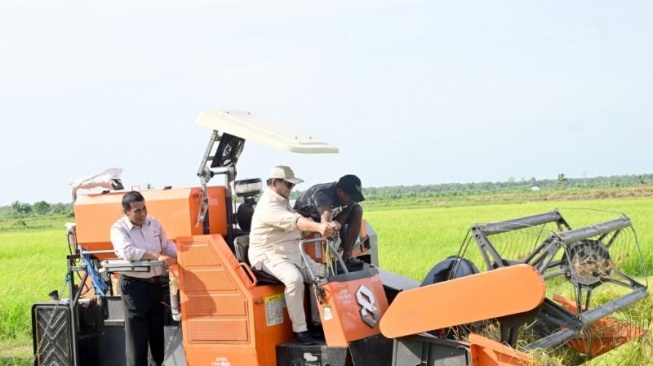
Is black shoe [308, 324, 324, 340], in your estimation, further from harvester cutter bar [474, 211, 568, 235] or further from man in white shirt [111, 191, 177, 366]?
harvester cutter bar [474, 211, 568, 235]

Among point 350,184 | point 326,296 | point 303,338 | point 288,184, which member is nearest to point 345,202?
point 350,184

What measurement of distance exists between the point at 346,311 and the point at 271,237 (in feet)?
2.78

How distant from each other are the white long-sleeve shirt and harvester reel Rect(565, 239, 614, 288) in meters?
3.06

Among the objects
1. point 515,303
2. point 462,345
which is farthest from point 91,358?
point 515,303

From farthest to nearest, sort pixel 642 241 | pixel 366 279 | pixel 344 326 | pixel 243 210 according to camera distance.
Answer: pixel 642 241
pixel 243 210
pixel 366 279
pixel 344 326

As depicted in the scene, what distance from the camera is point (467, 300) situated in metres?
5.71

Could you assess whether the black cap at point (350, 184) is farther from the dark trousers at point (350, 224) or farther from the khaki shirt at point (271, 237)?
the khaki shirt at point (271, 237)

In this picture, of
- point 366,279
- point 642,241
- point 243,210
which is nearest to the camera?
point 366,279

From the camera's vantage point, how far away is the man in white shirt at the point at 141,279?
22.5ft

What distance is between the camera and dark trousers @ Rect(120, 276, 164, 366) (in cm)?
708

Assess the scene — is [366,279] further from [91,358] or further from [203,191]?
[91,358]

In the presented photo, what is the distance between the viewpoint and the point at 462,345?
5844mm

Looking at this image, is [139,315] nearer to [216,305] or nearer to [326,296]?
[216,305]

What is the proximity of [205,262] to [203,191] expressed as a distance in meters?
0.62
